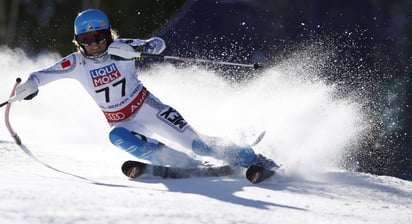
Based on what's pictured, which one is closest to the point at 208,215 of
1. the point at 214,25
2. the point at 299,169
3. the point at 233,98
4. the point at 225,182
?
the point at 225,182

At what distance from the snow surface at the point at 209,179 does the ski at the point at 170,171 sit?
0.08 meters

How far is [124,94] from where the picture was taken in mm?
4629

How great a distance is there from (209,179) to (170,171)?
9.5 inches

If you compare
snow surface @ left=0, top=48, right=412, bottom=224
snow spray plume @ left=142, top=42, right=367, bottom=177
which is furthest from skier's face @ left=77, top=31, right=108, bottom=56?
snow spray plume @ left=142, top=42, right=367, bottom=177

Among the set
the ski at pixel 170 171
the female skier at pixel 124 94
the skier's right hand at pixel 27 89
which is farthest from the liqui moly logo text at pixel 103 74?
the ski at pixel 170 171

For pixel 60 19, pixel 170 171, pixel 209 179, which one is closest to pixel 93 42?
pixel 170 171

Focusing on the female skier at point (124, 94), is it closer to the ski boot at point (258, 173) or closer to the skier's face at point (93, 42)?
the skier's face at point (93, 42)

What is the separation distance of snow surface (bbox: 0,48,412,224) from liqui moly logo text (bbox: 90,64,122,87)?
0.58m

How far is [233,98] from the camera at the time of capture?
6520 millimetres

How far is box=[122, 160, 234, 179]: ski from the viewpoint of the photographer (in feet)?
13.2

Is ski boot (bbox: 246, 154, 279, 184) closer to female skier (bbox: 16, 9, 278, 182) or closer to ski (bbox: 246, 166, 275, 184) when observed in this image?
ski (bbox: 246, 166, 275, 184)

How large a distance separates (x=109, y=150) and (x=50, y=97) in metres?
2.51

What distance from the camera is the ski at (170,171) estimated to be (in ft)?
13.2

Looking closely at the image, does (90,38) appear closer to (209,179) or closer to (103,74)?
(103,74)
